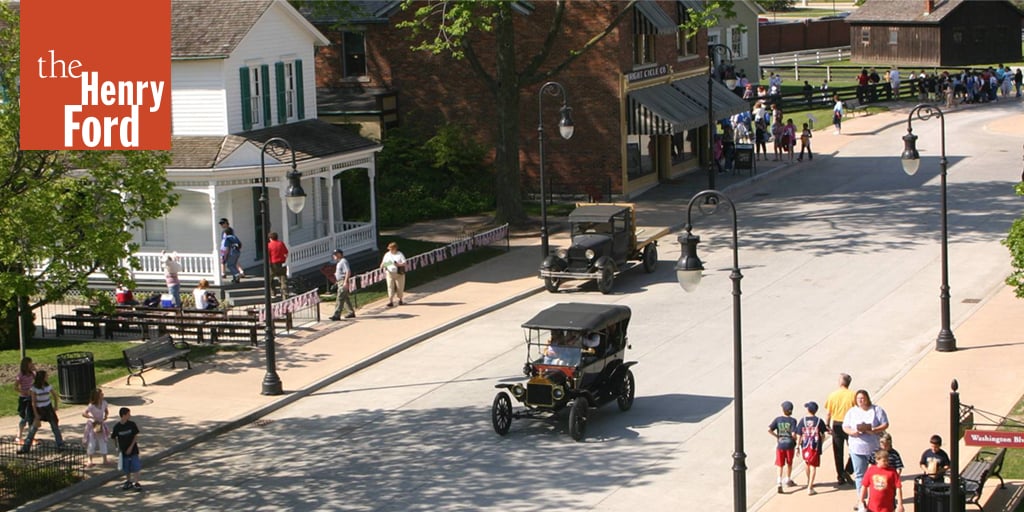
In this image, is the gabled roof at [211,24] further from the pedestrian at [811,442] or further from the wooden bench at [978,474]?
the wooden bench at [978,474]

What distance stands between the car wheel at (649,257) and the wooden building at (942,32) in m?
50.5

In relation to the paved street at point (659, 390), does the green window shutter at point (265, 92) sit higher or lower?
higher

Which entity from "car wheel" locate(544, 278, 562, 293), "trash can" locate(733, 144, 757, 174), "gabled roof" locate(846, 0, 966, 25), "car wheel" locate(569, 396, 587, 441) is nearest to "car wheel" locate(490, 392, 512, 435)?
"car wheel" locate(569, 396, 587, 441)

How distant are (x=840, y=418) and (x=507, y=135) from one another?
24486 millimetres

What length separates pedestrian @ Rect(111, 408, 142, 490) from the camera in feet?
80.4

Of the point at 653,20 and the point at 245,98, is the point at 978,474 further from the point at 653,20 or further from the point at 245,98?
the point at 653,20

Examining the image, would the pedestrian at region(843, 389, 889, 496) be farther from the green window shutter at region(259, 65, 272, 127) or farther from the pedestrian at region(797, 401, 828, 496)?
the green window shutter at region(259, 65, 272, 127)

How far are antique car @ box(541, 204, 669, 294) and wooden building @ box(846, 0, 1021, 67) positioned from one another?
5132 centimetres

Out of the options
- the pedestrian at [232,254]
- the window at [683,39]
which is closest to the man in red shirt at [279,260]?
the pedestrian at [232,254]

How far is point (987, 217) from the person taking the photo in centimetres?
4522

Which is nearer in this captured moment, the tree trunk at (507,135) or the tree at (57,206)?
the tree at (57,206)

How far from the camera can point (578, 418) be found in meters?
26.1

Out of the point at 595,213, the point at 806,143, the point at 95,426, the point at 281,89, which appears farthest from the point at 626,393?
the point at 806,143

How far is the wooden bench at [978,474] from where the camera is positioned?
69.8 feet
